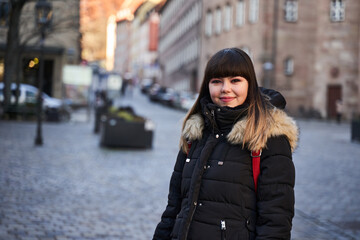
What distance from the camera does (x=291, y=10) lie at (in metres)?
44.9

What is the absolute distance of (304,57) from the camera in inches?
1759

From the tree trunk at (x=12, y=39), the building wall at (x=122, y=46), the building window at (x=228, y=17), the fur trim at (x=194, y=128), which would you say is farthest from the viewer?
the building wall at (x=122, y=46)

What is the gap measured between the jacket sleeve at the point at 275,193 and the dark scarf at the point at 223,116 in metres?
0.22

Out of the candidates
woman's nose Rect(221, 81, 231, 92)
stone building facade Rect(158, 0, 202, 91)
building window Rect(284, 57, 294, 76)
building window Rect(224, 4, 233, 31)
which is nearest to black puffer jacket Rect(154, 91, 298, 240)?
woman's nose Rect(221, 81, 231, 92)

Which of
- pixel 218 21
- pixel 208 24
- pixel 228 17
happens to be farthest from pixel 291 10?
pixel 208 24

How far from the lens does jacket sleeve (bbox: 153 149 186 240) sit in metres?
3.15

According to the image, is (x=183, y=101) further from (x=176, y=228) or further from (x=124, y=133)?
(x=176, y=228)

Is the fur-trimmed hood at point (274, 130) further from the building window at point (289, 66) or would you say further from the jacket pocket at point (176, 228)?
the building window at point (289, 66)

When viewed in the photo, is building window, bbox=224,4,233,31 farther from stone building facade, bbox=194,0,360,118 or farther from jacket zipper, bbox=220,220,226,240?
jacket zipper, bbox=220,220,226,240

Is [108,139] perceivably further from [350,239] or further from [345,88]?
[345,88]

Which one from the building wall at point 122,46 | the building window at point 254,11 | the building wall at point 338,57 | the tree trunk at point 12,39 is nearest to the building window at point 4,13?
the tree trunk at point 12,39

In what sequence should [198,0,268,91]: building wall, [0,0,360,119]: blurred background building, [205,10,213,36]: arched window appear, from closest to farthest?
[0,0,360,119]: blurred background building → [198,0,268,91]: building wall → [205,10,213,36]: arched window

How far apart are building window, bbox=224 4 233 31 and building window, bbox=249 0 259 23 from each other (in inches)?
163

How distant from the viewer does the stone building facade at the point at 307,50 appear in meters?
41.8
